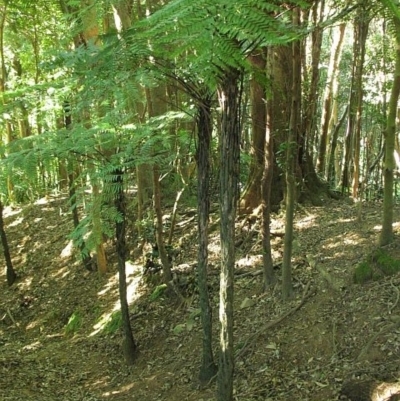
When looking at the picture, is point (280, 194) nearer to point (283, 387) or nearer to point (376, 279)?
point (376, 279)

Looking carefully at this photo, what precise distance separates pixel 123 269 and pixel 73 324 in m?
3.27

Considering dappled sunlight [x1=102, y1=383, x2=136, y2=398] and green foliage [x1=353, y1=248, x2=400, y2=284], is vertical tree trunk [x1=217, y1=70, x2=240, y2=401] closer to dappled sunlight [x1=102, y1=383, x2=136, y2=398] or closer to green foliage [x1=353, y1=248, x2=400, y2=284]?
green foliage [x1=353, y1=248, x2=400, y2=284]

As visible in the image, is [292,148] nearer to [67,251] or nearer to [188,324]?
[188,324]

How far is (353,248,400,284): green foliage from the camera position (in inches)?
233

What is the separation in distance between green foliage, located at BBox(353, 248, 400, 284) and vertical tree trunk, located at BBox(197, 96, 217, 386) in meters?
2.22

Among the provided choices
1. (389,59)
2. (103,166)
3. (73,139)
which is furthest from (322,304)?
(389,59)

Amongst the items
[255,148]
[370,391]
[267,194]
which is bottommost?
[370,391]

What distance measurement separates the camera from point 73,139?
5816 millimetres

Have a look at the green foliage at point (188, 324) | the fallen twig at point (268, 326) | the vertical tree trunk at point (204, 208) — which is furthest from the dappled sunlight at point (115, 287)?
the vertical tree trunk at point (204, 208)

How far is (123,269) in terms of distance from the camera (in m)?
7.21

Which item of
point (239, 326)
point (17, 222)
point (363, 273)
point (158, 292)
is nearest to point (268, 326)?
point (239, 326)

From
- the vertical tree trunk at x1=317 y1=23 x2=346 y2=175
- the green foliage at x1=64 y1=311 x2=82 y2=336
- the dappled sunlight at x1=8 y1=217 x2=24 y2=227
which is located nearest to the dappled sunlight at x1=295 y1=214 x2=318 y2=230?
the vertical tree trunk at x1=317 y1=23 x2=346 y2=175

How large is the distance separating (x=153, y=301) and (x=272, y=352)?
3481mm

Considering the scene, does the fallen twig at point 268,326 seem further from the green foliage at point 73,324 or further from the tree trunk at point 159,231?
the green foliage at point 73,324
